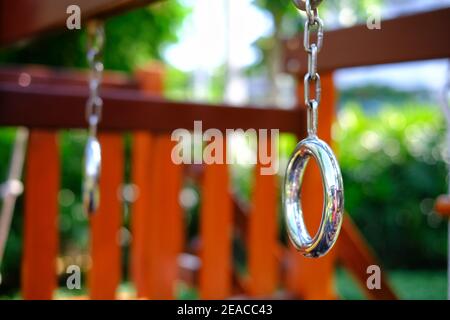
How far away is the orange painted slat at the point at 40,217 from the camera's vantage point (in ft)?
7.54

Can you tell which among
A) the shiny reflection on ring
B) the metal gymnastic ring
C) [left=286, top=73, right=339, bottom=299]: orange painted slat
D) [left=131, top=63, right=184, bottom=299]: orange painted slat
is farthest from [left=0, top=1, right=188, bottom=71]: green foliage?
the metal gymnastic ring

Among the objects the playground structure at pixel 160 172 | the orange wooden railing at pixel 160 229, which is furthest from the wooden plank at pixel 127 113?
the orange wooden railing at pixel 160 229

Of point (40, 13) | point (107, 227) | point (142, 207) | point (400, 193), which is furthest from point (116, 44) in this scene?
point (40, 13)

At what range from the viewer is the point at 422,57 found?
1.65 metres

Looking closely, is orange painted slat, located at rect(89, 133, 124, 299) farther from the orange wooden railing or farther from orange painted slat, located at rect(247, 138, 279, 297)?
orange painted slat, located at rect(247, 138, 279, 297)

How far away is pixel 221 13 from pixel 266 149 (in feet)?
22.8

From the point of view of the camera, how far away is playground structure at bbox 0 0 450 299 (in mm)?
1771

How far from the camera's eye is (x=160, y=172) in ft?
8.63

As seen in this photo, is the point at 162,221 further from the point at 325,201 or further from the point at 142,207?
the point at 325,201

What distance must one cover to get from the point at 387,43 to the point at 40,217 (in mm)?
1286

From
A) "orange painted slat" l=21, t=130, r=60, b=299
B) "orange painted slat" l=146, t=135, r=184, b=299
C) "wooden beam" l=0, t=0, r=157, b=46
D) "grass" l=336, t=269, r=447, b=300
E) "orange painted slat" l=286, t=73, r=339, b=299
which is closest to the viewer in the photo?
"wooden beam" l=0, t=0, r=157, b=46

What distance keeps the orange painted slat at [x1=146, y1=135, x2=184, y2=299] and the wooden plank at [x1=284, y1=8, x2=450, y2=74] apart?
Answer: 68cm
